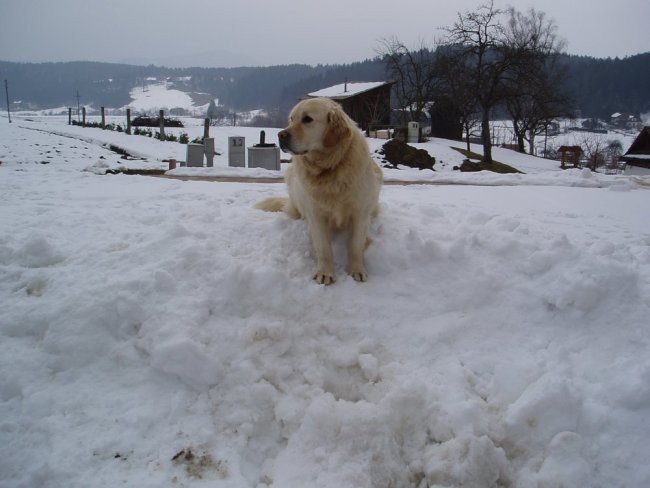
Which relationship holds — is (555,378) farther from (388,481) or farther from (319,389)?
(319,389)

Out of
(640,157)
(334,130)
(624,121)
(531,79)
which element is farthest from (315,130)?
(624,121)

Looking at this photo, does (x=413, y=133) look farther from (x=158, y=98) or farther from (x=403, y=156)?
(x=158, y=98)

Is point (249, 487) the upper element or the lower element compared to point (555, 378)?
lower

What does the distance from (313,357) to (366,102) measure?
38.7 m

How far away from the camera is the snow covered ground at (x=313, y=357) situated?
170 cm

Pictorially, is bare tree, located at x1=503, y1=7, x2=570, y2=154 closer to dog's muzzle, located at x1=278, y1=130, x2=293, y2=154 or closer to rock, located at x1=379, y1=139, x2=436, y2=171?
rock, located at x1=379, y1=139, x2=436, y2=171

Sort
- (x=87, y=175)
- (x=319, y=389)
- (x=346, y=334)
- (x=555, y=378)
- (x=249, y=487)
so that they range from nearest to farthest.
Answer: (x=249, y=487), (x=555, y=378), (x=319, y=389), (x=346, y=334), (x=87, y=175)

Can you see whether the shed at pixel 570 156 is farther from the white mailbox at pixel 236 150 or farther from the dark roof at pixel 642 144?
the white mailbox at pixel 236 150

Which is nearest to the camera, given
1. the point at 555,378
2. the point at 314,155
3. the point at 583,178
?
the point at 555,378

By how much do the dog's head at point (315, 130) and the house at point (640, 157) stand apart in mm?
36969

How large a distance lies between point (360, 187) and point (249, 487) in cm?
200

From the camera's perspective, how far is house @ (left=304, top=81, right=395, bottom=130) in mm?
37062

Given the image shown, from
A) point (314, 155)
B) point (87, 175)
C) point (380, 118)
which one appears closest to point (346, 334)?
point (314, 155)

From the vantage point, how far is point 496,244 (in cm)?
303
